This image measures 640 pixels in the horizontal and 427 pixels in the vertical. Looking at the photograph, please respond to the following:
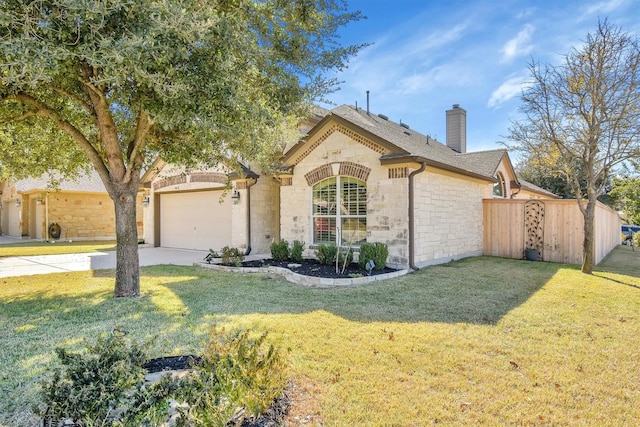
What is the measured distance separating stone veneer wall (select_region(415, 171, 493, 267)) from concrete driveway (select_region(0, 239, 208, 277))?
748cm

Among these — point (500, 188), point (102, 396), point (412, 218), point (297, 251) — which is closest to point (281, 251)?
point (297, 251)

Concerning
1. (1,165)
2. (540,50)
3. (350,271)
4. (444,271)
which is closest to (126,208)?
(350,271)

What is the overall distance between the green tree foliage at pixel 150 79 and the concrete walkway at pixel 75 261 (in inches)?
113

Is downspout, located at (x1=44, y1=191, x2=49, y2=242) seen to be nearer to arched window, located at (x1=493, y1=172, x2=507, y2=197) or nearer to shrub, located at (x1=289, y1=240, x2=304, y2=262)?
shrub, located at (x1=289, y1=240, x2=304, y2=262)

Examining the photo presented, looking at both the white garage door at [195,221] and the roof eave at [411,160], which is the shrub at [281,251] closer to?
the white garage door at [195,221]

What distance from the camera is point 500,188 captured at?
16047mm

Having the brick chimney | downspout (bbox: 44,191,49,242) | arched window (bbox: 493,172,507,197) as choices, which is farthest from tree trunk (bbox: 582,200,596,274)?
downspout (bbox: 44,191,49,242)

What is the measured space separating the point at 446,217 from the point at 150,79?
9027 mm

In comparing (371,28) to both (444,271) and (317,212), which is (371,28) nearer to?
(317,212)

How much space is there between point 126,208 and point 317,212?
5.70 m

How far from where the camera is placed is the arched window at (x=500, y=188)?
15.6m

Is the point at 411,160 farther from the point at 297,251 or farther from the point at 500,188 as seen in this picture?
the point at 500,188

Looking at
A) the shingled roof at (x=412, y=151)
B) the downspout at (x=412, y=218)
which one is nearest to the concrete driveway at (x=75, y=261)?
the shingled roof at (x=412, y=151)

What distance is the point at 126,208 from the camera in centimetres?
696
